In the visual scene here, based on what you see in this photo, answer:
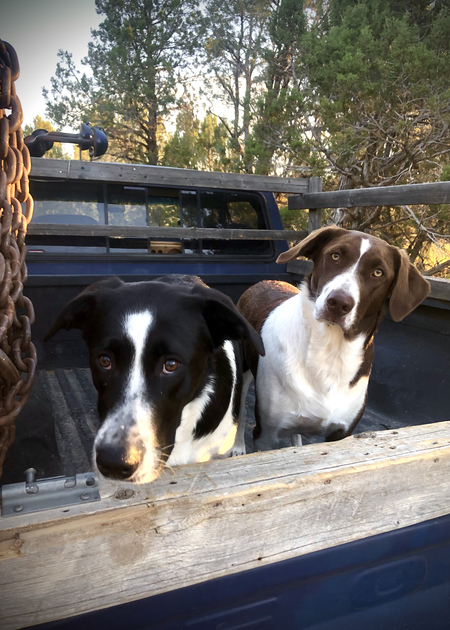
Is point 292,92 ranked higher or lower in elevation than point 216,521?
higher

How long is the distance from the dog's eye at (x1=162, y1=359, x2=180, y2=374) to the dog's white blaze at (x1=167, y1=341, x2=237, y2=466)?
0.29m

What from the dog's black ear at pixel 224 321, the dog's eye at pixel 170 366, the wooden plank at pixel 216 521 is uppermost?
the dog's black ear at pixel 224 321

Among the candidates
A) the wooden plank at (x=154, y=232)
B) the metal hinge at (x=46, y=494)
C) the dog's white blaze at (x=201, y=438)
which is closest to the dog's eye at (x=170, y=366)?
the dog's white blaze at (x=201, y=438)

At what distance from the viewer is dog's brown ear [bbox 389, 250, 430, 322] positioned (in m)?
2.08

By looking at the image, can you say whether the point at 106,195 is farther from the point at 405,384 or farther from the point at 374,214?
the point at 374,214

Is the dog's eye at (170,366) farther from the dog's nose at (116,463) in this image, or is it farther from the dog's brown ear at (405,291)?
the dog's brown ear at (405,291)

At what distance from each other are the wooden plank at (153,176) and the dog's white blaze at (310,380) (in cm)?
207

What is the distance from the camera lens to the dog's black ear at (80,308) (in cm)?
152

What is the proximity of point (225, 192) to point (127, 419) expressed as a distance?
3.67m

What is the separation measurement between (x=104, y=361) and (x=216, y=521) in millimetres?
641

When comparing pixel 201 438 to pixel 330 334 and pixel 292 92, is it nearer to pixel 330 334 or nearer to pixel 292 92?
pixel 330 334

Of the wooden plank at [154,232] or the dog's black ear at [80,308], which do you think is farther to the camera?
the wooden plank at [154,232]

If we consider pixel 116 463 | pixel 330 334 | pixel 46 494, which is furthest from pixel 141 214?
pixel 46 494

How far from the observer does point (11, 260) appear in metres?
1.05
